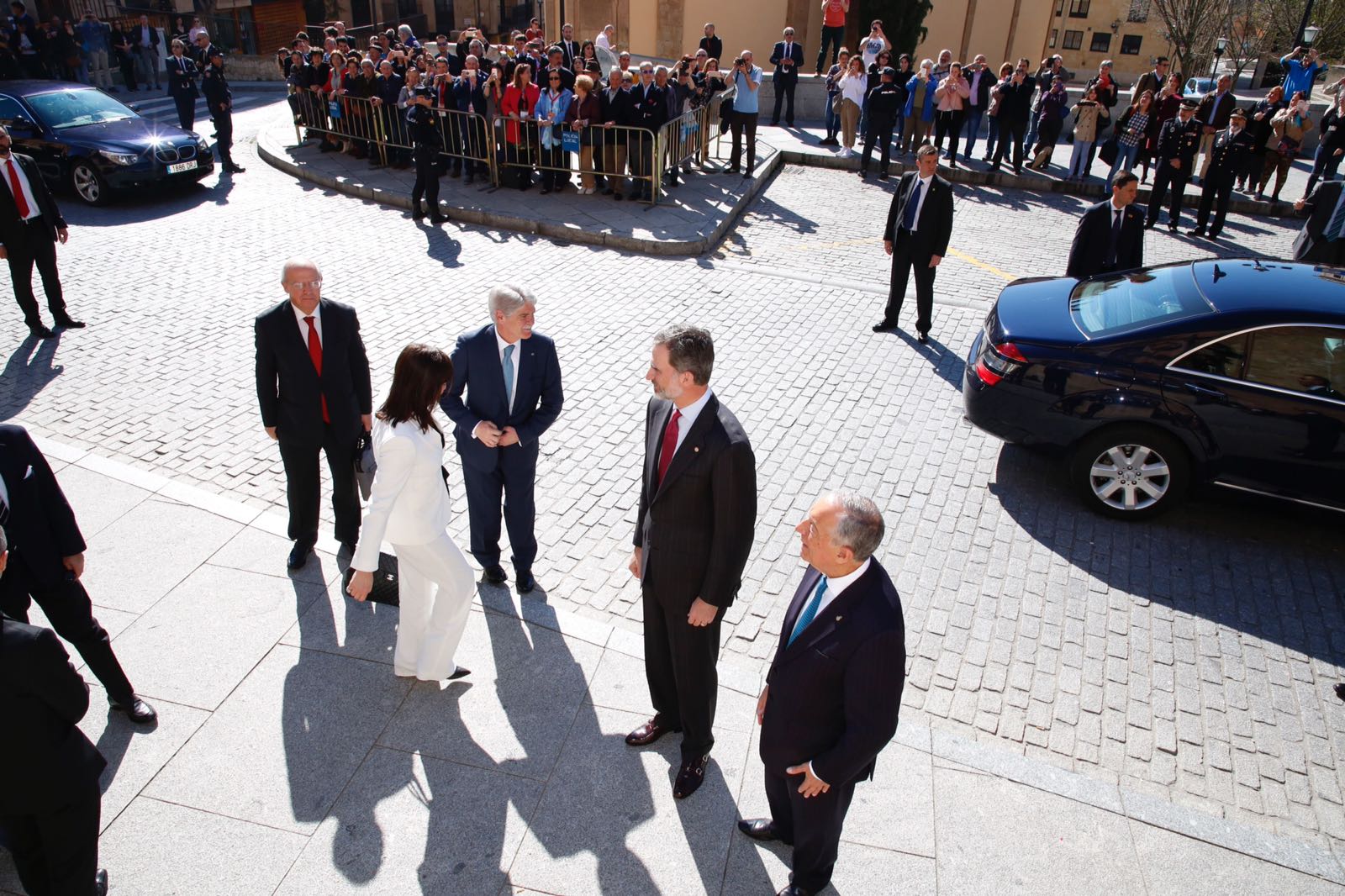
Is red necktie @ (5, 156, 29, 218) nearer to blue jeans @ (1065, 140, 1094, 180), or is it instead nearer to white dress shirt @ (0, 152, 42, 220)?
white dress shirt @ (0, 152, 42, 220)

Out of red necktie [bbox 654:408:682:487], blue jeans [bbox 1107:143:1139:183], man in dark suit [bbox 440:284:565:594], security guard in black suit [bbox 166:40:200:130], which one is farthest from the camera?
security guard in black suit [bbox 166:40:200:130]

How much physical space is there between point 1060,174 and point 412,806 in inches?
641

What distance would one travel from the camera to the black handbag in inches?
185

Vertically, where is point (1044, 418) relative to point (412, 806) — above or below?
above

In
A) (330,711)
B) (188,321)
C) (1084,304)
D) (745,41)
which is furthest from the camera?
(745,41)

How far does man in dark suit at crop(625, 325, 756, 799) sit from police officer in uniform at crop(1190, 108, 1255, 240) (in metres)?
11.9

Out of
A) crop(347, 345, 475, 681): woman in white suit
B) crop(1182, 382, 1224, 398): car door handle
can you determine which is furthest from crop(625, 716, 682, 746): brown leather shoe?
crop(1182, 382, 1224, 398): car door handle

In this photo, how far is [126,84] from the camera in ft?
81.5

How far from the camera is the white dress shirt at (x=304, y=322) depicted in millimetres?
4816

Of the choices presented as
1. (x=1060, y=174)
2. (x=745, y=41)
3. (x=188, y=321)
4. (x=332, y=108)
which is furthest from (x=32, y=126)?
(x=745, y=41)

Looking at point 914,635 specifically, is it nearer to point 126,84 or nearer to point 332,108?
point 332,108

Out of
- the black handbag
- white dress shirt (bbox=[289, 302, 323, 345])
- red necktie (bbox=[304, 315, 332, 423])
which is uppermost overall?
white dress shirt (bbox=[289, 302, 323, 345])

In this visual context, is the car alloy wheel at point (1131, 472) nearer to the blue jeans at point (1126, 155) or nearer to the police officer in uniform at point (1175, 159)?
the police officer in uniform at point (1175, 159)

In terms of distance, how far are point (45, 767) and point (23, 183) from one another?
7399mm
